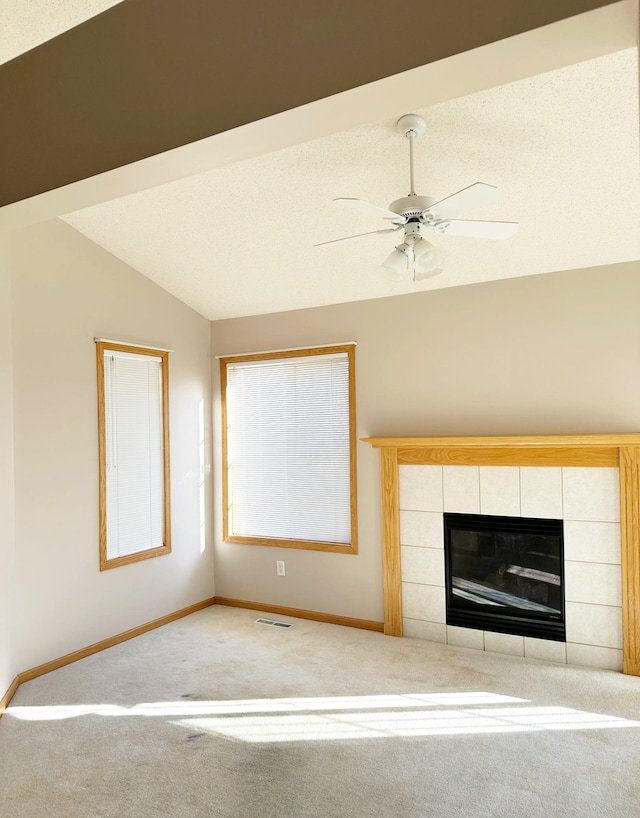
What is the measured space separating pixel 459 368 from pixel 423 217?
189 cm

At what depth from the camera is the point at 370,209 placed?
249 centimetres

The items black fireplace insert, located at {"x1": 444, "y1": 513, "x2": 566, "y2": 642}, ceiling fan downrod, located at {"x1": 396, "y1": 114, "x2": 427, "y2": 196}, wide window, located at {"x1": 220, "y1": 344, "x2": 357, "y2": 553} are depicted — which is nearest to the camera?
ceiling fan downrod, located at {"x1": 396, "y1": 114, "x2": 427, "y2": 196}

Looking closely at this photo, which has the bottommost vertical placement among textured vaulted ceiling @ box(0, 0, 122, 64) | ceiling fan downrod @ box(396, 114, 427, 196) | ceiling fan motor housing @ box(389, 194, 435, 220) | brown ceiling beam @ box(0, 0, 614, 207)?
ceiling fan motor housing @ box(389, 194, 435, 220)

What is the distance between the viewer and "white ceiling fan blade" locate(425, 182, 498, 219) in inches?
89.2

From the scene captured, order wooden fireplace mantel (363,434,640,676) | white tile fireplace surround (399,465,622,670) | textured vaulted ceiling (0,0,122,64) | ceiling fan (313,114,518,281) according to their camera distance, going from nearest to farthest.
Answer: textured vaulted ceiling (0,0,122,64)
ceiling fan (313,114,518,281)
wooden fireplace mantel (363,434,640,676)
white tile fireplace surround (399,465,622,670)

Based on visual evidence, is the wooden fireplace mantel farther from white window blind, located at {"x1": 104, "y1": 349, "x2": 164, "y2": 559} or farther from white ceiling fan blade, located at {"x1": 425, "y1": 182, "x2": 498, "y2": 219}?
white ceiling fan blade, located at {"x1": 425, "y1": 182, "x2": 498, "y2": 219}

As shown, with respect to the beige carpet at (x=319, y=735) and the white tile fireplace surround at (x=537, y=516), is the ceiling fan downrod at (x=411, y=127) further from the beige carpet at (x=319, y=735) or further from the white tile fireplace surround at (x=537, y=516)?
the beige carpet at (x=319, y=735)

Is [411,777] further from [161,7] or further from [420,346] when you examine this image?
[161,7]

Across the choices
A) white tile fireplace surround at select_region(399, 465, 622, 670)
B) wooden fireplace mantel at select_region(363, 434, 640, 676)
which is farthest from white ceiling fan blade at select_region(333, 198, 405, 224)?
white tile fireplace surround at select_region(399, 465, 622, 670)

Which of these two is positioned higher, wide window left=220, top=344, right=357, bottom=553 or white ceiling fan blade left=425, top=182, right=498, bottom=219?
white ceiling fan blade left=425, top=182, right=498, bottom=219

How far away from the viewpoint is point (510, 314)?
4.17m

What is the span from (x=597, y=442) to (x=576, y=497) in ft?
1.32

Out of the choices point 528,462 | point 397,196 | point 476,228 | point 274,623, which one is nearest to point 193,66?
point 476,228

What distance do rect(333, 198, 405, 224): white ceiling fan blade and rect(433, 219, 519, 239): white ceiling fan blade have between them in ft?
0.68
